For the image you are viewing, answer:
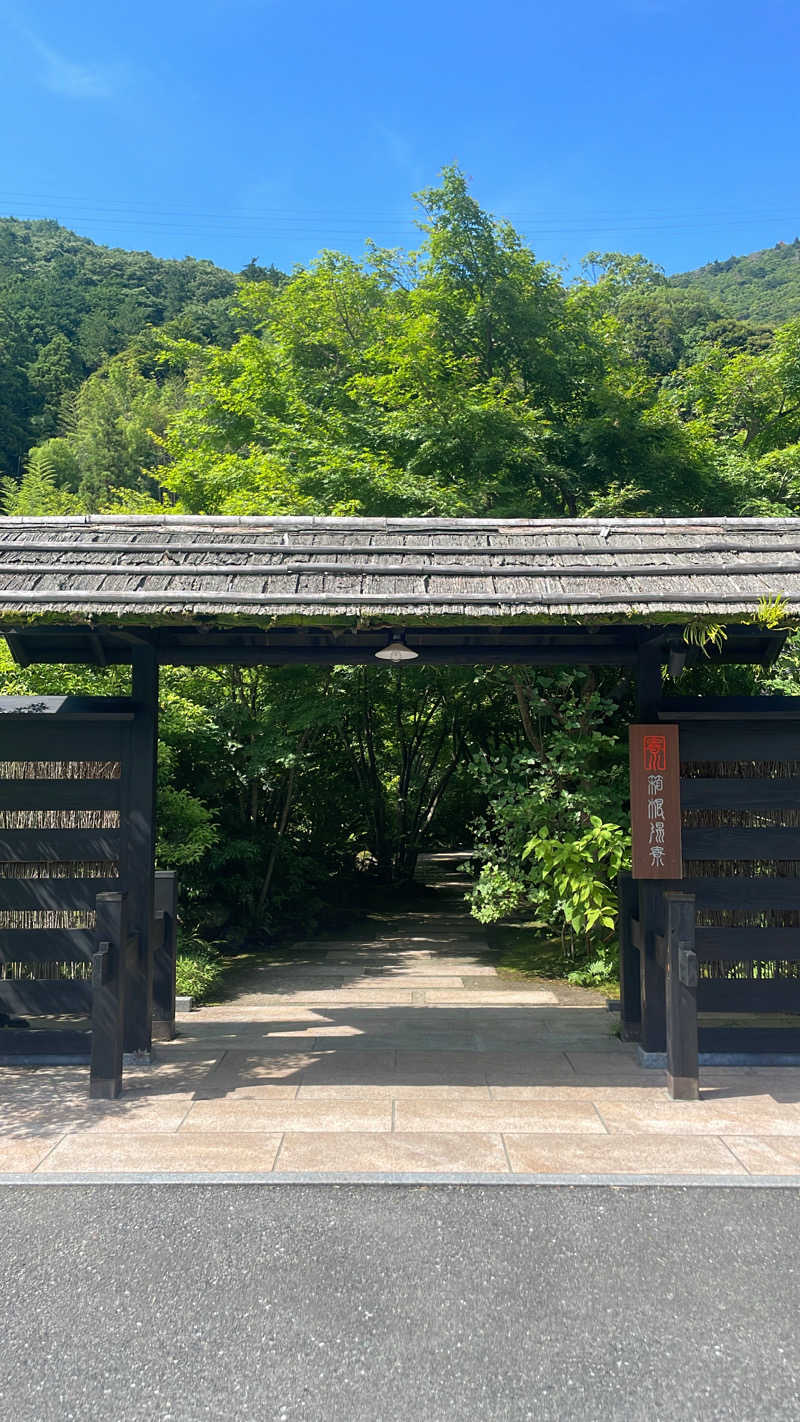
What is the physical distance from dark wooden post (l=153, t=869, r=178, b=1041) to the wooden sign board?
10.4ft

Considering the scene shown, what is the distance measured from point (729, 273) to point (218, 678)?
69513 mm

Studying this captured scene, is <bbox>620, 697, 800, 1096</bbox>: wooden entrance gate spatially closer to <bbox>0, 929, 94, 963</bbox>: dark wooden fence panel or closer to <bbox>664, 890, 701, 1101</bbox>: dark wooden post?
<bbox>664, 890, 701, 1101</bbox>: dark wooden post

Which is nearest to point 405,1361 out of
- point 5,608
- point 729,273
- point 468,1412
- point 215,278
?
point 468,1412

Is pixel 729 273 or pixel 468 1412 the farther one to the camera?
pixel 729 273

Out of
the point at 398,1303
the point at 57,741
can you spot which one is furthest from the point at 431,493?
the point at 398,1303

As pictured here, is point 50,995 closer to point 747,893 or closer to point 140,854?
point 140,854

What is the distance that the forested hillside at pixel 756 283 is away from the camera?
40.4m

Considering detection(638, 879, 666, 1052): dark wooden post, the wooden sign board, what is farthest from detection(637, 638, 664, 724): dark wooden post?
detection(638, 879, 666, 1052): dark wooden post

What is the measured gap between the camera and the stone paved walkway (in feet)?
14.0

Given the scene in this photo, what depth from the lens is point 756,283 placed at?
188 ft

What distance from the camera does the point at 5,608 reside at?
4.86m

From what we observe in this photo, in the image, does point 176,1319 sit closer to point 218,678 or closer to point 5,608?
point 5,608

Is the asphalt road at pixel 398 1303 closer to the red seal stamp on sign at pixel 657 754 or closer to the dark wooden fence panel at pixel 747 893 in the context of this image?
the dark wooden fence panel at pixel 747 893

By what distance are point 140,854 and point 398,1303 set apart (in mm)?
3114
